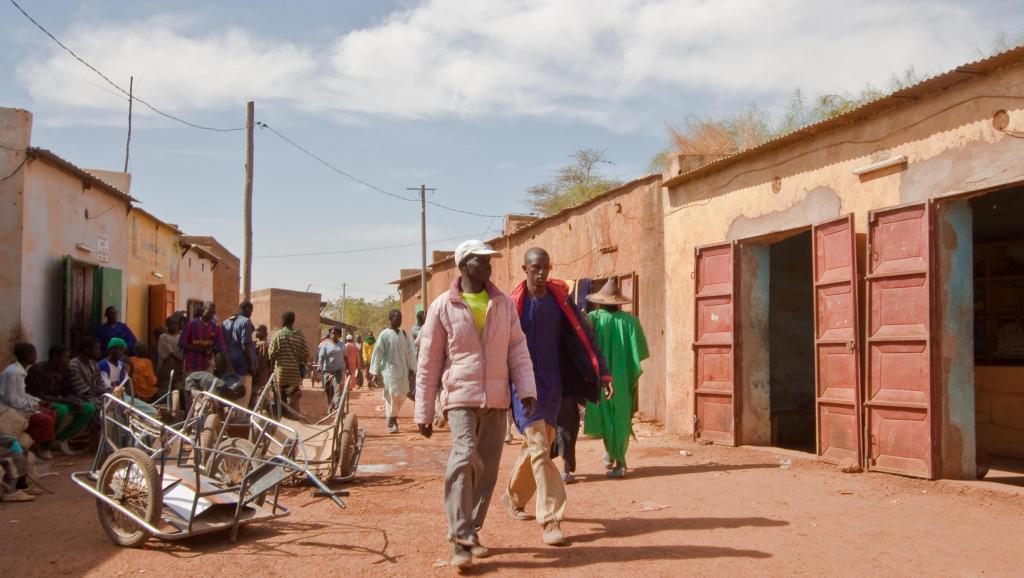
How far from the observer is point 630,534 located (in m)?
5.64

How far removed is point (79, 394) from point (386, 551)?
616 cm

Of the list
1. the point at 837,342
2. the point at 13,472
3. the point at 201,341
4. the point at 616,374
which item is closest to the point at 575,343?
the point at 616,374

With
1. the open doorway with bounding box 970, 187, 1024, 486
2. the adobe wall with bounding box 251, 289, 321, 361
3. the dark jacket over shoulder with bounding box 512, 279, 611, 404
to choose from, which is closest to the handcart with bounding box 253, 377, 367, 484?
the dark jacket over shoulder with bounding box 512, 279, 611, 404

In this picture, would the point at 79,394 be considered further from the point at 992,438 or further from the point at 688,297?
the point at 992,438

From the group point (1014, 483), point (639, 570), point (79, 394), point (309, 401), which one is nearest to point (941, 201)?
point (1014, 483)

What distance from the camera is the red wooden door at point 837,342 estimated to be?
830 centimetres

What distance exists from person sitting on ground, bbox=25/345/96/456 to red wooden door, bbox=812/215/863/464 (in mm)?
7811

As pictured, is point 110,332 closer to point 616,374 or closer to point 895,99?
point 616,374

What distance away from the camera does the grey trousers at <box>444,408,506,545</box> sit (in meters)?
4.79

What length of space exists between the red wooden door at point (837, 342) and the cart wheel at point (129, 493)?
241 inches

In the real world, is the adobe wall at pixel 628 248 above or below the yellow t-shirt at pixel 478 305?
above

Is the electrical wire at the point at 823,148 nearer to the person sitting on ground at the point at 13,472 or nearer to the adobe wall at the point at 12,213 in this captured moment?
the person sitting on ground at the point at 13,472

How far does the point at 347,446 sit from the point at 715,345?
488cm

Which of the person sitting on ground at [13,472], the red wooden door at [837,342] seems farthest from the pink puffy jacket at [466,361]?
the red wooden door at [837,342]
